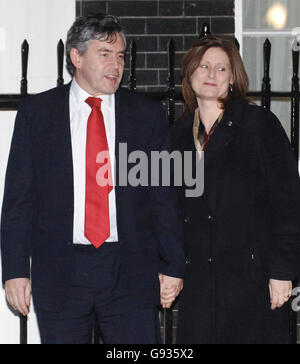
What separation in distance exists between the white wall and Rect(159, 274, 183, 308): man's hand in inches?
97.4

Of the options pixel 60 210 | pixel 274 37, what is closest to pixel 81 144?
pixel 60 210

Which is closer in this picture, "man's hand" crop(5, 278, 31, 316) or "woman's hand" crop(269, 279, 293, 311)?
"man's hand" crop(5, 278, 31, 316)

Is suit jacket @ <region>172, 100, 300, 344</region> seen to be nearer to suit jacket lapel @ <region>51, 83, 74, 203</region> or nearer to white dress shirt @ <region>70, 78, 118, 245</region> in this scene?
white dress shirt @ <region>70, 78, 118, 245</region>

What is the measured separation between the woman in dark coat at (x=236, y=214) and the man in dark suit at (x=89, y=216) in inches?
11.8

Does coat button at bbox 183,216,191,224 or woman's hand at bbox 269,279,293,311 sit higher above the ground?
coat button at bbox 183,216,191,224

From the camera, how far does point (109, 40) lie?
4066 mm

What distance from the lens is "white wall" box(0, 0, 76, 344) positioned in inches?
247

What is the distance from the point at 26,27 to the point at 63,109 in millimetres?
2440

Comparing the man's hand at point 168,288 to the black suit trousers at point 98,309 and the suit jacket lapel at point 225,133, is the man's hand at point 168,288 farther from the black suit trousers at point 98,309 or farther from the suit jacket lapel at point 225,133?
the suit jacket lapel at point 225,133

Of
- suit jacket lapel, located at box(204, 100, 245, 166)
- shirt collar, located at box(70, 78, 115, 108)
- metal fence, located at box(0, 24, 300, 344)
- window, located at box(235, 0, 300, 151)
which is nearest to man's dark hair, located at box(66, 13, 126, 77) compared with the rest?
shirt collar, located at box(70, 78, 115, 108)

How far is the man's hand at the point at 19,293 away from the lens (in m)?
3.99

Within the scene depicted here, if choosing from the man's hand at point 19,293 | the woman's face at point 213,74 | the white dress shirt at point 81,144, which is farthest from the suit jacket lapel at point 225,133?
the man's hand at point 19,293
